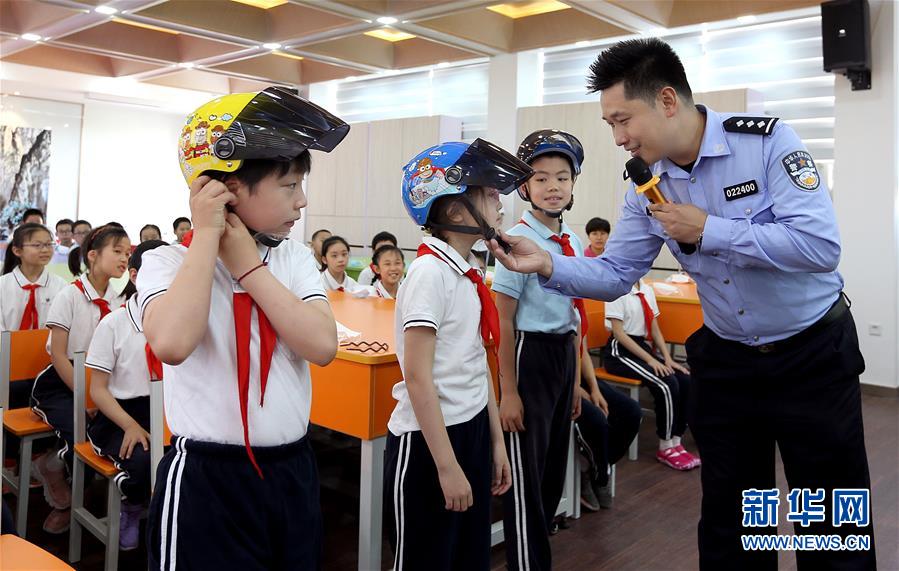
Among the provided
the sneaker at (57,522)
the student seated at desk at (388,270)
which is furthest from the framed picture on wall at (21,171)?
the sneaker at (57,522)

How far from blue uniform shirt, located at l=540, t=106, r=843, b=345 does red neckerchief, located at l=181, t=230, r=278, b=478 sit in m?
0.91

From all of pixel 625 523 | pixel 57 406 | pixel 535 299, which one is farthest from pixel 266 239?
pixel 625 523

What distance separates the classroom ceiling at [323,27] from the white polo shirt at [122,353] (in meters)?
4.16

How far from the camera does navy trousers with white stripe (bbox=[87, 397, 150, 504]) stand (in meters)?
2.28

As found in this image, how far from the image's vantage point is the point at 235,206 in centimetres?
117

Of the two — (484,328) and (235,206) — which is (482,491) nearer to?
(484,328)

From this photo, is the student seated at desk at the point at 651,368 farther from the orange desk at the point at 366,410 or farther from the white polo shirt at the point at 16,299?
the white polo shirt at the point at 16,299

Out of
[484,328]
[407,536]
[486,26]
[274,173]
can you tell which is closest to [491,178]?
[484,328]

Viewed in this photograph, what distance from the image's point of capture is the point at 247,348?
116 cm

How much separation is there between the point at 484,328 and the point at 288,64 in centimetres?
861

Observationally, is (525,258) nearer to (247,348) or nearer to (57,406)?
(247,348)

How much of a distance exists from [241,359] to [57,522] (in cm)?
213

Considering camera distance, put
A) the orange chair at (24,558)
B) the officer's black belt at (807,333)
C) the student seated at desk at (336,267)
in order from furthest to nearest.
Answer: the student seated at desk at (336,267)
the officer's black belt at (807,333)
the orange chair at (24,558)

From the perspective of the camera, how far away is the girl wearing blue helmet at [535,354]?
2.19 metres
